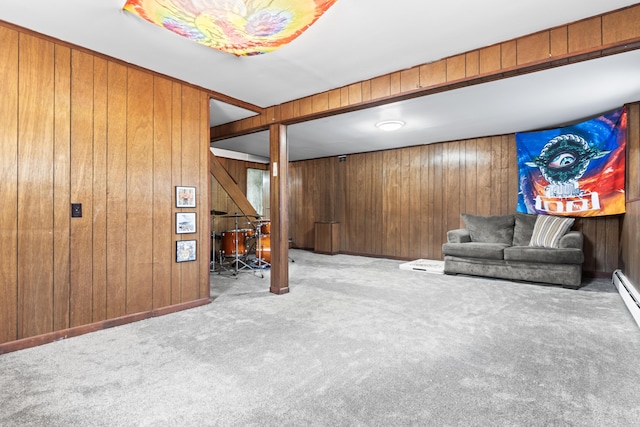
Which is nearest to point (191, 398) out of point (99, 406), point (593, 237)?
point (99, 406)

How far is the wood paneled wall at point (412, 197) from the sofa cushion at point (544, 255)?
111cm

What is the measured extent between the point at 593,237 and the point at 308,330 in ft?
15.5

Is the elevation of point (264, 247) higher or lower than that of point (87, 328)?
higher

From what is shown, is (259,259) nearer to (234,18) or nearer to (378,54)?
(378,54)

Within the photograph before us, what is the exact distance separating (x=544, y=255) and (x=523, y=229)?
84 cm

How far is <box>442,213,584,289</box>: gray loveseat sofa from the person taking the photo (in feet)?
14.0

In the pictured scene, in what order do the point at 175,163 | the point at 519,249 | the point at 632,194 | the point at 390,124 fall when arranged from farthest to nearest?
the point at 390,124, the point at 519,249, the point at 632,194, the point at 175,163

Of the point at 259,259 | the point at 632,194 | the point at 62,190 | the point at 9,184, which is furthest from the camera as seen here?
the point at 259,259

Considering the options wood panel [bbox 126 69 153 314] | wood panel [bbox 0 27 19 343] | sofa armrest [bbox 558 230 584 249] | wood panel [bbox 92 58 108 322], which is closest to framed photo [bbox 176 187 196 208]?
wood panel [bbox 126 69 153 314]

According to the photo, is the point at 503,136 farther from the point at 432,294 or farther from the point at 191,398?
the point at 191,398

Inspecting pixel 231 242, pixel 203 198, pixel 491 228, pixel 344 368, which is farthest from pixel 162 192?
pixel 491 228

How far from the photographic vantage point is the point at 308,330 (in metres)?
2.83

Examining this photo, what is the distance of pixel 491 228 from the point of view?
17.7 ft

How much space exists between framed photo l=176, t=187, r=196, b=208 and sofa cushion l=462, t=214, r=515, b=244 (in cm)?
443
